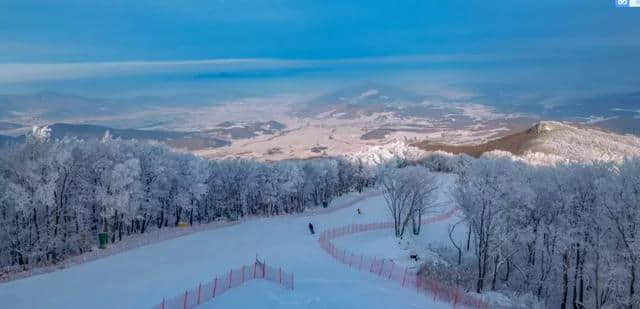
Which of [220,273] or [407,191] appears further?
[407,191]

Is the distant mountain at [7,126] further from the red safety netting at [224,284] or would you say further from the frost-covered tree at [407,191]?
the red safety netting at [224,284]

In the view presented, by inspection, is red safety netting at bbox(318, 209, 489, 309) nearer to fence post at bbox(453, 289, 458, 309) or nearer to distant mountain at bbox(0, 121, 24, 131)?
fence post at bbox(453, 289, 458, 309)

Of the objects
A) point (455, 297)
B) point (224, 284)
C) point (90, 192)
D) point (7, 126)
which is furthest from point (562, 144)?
point (7, 126)

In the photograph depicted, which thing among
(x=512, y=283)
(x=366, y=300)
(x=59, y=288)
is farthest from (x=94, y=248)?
(x=512, y=283)

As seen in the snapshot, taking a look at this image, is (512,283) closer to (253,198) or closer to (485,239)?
(485,239)

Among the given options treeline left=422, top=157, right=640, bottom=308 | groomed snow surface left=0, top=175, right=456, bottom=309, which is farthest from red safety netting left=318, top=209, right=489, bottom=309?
treeline left=422, top=157, right=640, bottom=308

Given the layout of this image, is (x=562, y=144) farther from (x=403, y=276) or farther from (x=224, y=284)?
(x=224, y=284)
